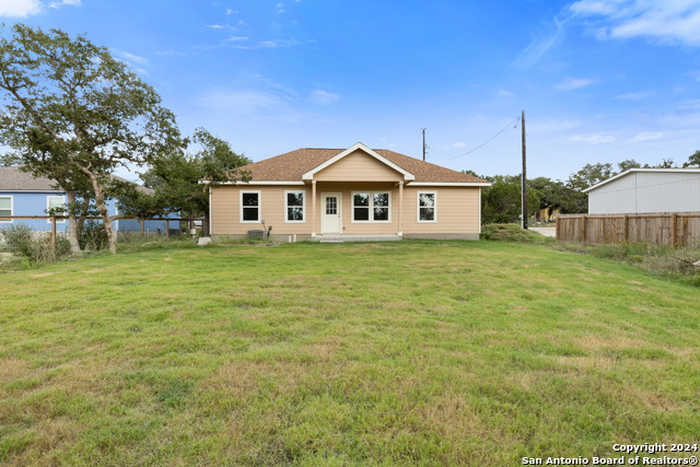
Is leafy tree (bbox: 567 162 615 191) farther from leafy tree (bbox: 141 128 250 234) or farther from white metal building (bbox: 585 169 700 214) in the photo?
leafy tree (bbox: 141 128 250 234)

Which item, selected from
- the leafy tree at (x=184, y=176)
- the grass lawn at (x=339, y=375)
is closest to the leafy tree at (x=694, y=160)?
the grass lawn at (x=339, y=375)

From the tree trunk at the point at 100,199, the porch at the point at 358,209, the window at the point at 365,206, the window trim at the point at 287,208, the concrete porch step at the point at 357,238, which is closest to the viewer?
the tree trunk at the point at 100,199

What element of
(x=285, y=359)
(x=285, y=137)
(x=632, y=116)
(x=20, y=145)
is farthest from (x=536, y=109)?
(x=20, y=145)

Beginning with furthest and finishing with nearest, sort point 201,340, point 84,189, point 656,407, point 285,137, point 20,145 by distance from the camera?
point 285,137
point 84,189
point 20,145
point 201,340
point 656,407

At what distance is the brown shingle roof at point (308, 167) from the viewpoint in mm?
16391

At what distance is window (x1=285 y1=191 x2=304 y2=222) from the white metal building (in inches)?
795

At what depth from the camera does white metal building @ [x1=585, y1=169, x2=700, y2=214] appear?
1739 centimetres

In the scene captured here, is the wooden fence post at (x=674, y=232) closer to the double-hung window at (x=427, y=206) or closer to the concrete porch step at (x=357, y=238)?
the double-hung window at (x=427, y=206)

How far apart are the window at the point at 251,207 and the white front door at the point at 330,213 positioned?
3.21 meters

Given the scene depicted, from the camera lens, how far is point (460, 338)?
3.52 meters

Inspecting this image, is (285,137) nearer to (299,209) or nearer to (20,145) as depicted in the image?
(299,209)

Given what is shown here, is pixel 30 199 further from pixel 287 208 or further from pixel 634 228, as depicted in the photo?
pixel 634 228

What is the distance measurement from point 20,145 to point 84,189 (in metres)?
2.36

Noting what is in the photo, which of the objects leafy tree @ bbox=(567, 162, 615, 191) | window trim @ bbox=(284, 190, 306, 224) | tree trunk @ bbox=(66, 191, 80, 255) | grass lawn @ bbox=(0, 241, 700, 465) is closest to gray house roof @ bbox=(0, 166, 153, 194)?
tree trunk @ bbox=(66, 191, 80, 255)
